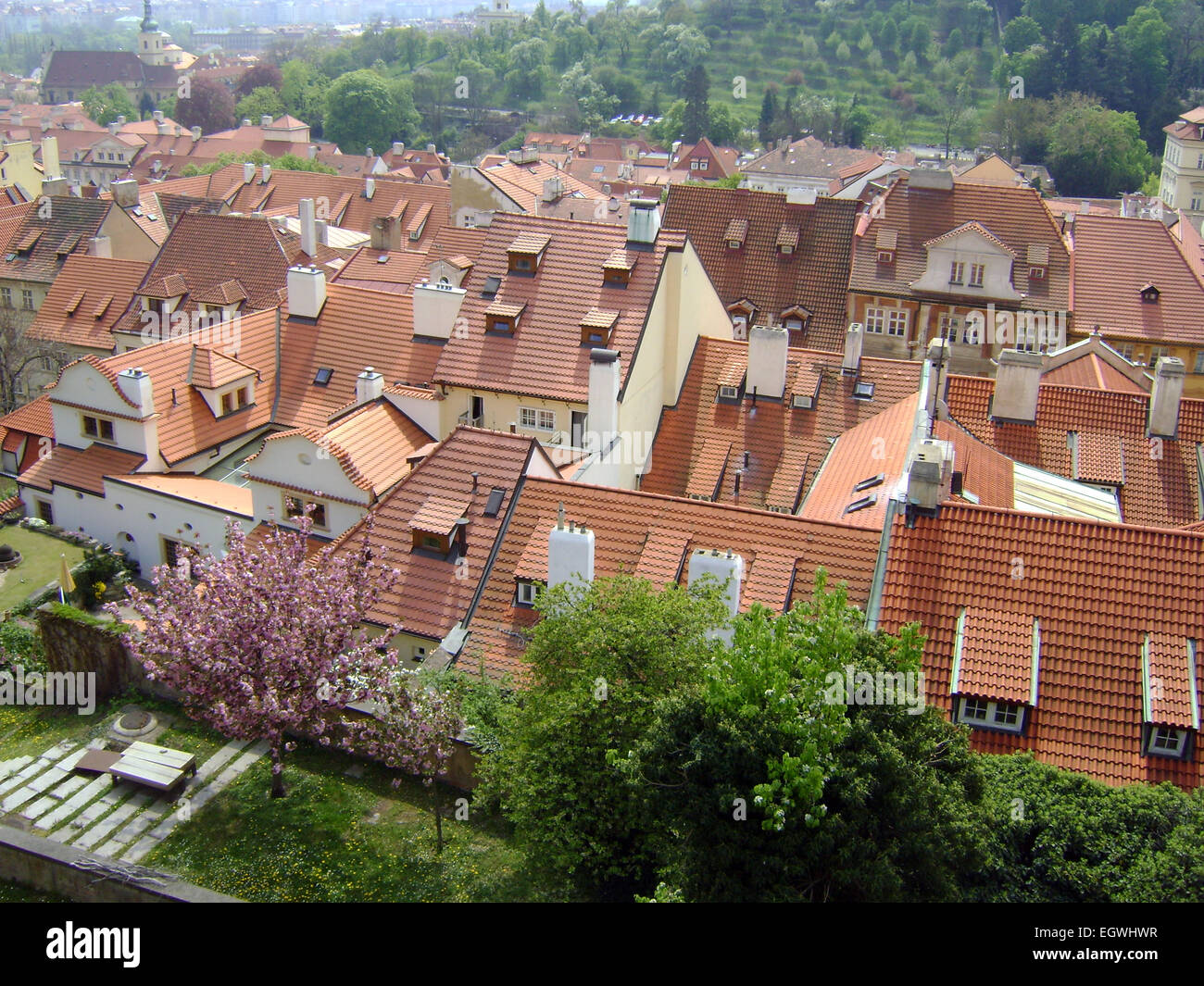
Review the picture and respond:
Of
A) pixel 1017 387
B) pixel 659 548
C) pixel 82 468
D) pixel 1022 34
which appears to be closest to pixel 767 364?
pixel 1017 387

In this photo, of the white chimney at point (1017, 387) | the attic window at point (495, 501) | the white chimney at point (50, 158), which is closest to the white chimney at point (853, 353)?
the white chimney at point (1017, 387)

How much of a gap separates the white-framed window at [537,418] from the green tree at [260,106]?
143348 mm

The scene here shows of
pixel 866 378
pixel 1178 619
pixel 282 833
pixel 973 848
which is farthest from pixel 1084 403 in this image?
pixel 282 833

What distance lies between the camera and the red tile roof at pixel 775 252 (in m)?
42.9

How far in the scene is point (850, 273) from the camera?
44094mm

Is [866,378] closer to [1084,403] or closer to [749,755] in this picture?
[1084,403]

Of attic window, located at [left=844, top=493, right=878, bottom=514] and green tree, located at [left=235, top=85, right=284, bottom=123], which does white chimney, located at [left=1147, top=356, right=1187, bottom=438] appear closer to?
attic window, located at [left=844, top=493, right=878, bottom=514]

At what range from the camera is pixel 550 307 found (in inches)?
1221

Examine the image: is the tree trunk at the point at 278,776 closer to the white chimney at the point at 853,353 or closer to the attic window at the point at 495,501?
the attic window at the point at 495,501

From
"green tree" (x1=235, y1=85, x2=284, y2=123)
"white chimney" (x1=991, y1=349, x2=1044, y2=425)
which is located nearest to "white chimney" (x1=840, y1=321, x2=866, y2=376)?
"white chimney" (x1=991, y1=349, x2=1044, y2=425)

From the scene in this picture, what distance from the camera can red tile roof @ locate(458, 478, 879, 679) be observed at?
2180 centimetres

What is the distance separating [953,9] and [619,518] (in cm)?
16669

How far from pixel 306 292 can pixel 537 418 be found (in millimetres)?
9271

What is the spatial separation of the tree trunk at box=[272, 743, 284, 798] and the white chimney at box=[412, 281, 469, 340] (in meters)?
14.9
